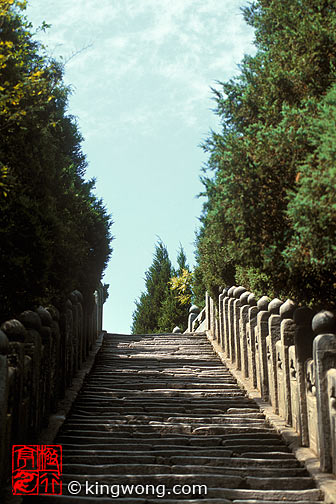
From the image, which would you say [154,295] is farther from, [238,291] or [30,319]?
[30,319]

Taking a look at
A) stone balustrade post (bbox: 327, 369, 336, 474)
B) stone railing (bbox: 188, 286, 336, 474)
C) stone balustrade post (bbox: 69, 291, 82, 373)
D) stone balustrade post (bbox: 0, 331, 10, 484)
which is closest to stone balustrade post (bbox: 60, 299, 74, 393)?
stone balustrade post (bbox: 69, 291, 82, 373)

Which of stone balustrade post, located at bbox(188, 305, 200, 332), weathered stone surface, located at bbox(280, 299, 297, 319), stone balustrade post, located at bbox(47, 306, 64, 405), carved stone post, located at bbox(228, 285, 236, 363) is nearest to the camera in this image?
weathered stone surface, located at bbox(280, 299, 297, 319)

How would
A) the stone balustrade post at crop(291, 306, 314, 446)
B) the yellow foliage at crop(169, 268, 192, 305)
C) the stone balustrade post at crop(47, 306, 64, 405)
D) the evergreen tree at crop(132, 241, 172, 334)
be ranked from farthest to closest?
1. the evergreen tree at crop(132, 241, 172, 334)
2. the yellow foliage at crop(169, 268, 192, 305)
3. the stone balustrade post at crop(47, 306, 64, 405)
4. the stone balustrade post at crop(291, 306, 314, 446)

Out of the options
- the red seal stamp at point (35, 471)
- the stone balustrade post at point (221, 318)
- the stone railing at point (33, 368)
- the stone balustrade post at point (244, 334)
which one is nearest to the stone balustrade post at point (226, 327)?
the stone balustrade post at point (221, 318)

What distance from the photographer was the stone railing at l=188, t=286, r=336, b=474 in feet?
22.5

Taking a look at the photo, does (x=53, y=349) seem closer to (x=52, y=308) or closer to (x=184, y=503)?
(x=52, y=308)

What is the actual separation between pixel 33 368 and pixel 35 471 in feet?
5.03

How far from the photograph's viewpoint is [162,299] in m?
29.0

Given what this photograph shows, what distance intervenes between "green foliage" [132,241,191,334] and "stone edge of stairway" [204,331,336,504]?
14524 mm

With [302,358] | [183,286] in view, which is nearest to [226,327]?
[302,358]

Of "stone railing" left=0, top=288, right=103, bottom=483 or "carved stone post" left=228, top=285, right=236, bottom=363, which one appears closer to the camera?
"stone railing" left=0, top=288, right=103, bottom=483

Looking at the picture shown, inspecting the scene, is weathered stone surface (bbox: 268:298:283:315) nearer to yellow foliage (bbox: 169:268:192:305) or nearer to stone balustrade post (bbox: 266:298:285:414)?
stone balustrade post (bbox: 266:298:285:414)

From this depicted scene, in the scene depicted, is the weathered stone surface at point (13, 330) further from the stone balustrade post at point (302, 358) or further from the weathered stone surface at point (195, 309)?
the weathered stone surface at point (195, 309)

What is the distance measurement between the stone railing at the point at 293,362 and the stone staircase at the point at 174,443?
382 millimetres
